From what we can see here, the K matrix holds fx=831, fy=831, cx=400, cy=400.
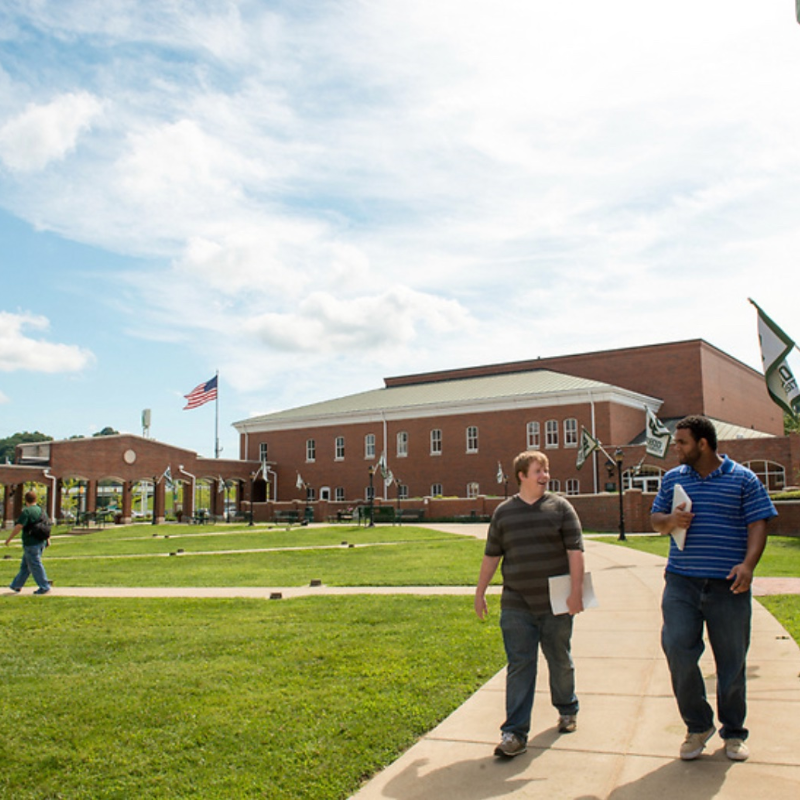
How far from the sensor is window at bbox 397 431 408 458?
6067 centimetres

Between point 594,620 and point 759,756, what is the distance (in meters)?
5.20

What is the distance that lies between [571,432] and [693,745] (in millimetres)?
48573

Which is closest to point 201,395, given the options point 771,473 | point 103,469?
point 103,469

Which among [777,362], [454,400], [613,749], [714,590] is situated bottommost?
[613,749]

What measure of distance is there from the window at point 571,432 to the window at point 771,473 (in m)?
11.2

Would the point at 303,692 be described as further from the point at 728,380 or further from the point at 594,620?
the point at 728,380

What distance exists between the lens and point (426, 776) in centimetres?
477

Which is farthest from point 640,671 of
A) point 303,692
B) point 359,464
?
point 359,464

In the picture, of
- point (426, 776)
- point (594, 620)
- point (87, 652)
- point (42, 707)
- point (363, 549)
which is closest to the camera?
point (426, 776)

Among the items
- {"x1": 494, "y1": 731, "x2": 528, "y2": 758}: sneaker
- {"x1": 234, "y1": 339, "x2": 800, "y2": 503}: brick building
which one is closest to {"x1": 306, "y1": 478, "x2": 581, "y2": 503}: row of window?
{"x1": 234, "y1": 339, "x2": 800, "y2": 503}: brick building

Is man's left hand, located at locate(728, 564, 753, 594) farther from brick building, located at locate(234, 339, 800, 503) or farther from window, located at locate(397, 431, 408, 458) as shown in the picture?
window, located at locate(397, 431, 408, 458)

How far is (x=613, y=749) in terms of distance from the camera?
5129mm

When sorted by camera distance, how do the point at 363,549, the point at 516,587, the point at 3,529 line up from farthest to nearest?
1. the point at 3,529
2. the point at 363,549
3. the point at 516,587

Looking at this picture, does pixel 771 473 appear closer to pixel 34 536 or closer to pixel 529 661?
pixel 34 536
